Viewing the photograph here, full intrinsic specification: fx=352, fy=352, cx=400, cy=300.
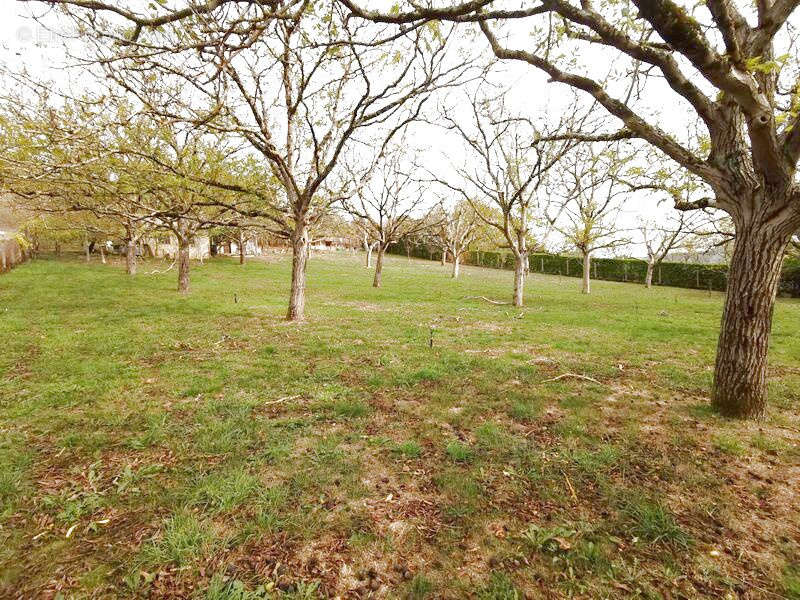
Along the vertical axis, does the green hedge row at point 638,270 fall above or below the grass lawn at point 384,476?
above

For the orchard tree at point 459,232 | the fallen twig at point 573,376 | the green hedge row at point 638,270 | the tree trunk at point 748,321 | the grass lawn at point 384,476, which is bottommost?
the grass lawn at point 384,476

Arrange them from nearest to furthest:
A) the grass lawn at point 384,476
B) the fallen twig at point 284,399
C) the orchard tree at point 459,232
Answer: the grass lawn at point 384,476, the fallen twig at point 284,399, the orchard tree at point 459,232

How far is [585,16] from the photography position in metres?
3.43

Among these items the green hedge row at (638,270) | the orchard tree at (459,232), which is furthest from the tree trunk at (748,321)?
the green hedge row at (638,270)

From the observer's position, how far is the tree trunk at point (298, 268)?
10.7m

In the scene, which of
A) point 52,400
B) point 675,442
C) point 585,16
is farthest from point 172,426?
point 585,16

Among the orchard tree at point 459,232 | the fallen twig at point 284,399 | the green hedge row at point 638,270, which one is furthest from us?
the orchard tree at point 459,232

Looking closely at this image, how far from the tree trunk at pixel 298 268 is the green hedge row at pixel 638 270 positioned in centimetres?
3066

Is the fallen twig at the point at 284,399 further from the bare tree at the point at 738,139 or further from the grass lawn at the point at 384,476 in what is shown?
the bare tree at the point at 738,139

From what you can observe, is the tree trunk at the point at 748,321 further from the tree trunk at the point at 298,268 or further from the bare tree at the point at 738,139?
the tree trunk at the point at 298,268

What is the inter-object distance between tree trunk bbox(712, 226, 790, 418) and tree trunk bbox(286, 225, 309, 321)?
9.63m

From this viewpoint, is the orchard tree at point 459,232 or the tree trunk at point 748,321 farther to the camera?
the orchard tree at point 459,232

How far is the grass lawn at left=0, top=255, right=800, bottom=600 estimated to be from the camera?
251 centimetres

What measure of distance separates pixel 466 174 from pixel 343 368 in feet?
36.9
